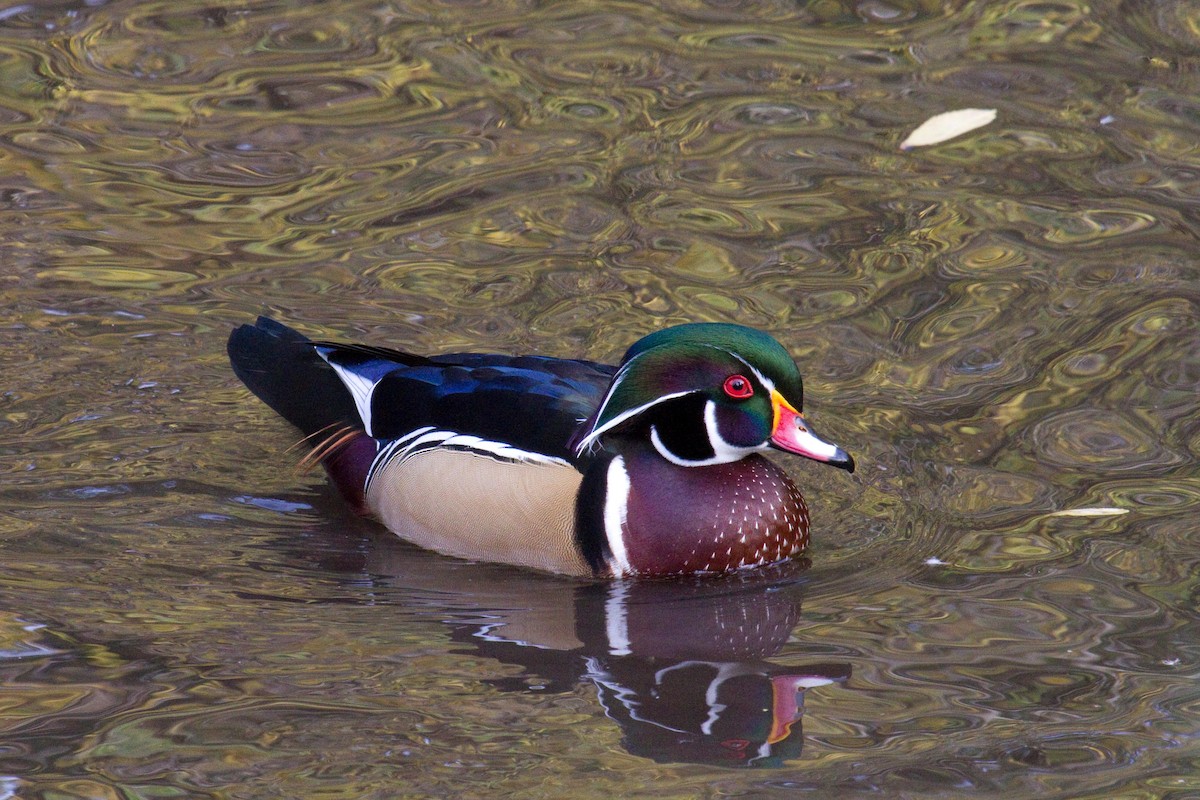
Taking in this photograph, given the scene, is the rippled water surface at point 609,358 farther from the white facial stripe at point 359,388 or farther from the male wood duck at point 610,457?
the white facial stripe at point 359,388

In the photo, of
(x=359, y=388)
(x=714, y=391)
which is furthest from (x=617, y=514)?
(x=359, y=388)

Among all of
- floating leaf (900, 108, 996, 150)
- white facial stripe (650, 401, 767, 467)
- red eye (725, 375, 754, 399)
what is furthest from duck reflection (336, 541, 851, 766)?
floating leaf (900, 108, 996, 150)

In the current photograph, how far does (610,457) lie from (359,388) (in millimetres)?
1058

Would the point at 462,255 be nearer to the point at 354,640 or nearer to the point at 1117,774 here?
the point at 354,640

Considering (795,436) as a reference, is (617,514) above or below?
below

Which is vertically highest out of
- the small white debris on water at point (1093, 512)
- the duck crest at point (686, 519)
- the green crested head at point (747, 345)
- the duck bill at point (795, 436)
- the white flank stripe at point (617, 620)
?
the green crested head at point (747, 345)

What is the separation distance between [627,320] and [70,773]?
3.41 meters

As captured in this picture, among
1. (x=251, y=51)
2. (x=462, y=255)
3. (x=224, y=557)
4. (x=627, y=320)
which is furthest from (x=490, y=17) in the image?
(x=224, y=557)

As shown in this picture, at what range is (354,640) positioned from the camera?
4719mm

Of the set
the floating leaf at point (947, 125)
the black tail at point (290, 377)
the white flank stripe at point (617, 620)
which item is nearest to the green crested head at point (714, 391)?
the white flank stripe at point (617, 620)

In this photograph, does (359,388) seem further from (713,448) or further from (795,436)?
Answer: (795,436)

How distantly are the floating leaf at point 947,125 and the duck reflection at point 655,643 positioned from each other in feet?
11.9

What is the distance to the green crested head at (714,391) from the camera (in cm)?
511

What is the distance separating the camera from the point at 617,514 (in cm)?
521
